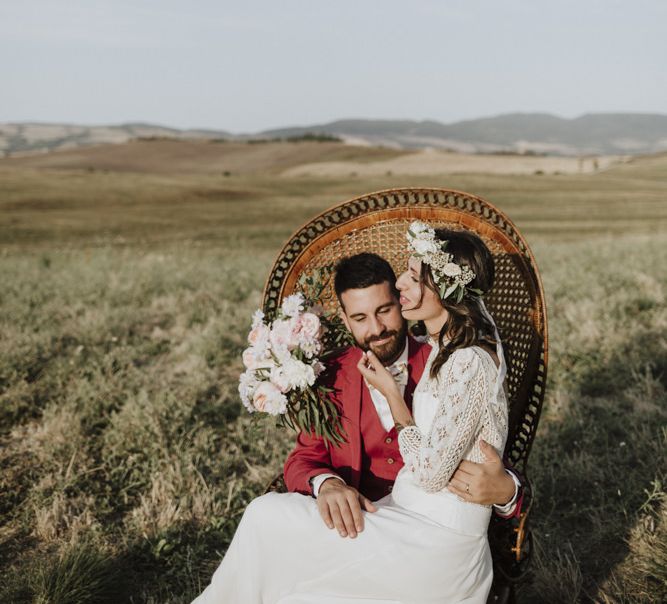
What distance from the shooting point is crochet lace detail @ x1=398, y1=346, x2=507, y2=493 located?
271cm

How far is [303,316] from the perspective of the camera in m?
3.42

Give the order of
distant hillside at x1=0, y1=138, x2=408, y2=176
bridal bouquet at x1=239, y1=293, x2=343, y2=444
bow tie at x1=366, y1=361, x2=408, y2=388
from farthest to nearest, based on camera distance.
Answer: distant hillside at x1=0, y1=138, x2=408, y2=176, bow tie at x1=366, y1=361, x2=408, y2=388, bridal bouquet at x1=239, y1=293, x2=343, y2=444

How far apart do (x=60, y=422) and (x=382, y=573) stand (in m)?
3.48

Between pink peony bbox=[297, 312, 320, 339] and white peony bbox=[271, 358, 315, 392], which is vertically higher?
pink peony bbox=[297, 312, 320, 339]

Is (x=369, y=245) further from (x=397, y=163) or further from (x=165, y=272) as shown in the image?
(x=397, y=163)

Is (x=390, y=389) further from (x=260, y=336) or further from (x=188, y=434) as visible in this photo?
(x=188, y=434)

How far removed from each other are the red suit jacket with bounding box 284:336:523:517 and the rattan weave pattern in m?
0.48

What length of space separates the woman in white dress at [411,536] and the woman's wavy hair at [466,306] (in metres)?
0.02

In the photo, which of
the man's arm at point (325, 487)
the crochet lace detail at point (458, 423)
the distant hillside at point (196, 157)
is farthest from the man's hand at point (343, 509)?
the distant hillside at point (196, 157)

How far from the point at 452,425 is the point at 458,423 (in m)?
0.03

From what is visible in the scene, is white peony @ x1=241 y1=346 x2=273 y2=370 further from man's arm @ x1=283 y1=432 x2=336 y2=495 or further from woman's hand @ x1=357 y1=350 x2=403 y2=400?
woman's hand @ x1=357 y1=350 x2=403 y2=400

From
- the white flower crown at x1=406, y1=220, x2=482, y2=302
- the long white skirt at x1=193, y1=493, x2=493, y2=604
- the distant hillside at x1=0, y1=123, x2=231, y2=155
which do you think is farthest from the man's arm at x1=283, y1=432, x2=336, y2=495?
the distant hillside at x1=0, y1=123, x2=231, y2=155

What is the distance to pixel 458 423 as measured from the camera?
8.88 feet

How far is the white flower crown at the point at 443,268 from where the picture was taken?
2986 mm
